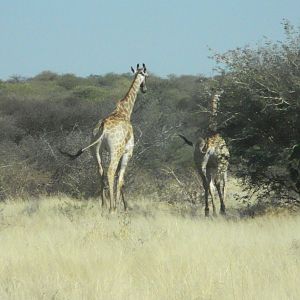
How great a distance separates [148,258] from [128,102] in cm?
680

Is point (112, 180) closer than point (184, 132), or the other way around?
point (112, 180)

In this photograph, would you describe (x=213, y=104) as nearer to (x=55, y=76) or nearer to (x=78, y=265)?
(x=78, y=265)

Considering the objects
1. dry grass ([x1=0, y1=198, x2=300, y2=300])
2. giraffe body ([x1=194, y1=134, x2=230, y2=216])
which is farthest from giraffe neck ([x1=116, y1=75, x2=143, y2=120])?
dry grass ([x1=0, y1=198, x2=300, y2=300])

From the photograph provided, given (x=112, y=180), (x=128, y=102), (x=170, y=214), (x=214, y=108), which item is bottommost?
(x=170, y=214)

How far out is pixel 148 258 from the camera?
7.70 metres

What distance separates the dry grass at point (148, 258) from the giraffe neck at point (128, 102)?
300cm

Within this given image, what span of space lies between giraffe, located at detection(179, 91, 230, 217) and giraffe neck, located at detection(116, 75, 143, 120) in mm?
1213

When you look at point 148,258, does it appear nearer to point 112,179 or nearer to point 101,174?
point 112,179

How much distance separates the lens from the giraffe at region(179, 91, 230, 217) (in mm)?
13055

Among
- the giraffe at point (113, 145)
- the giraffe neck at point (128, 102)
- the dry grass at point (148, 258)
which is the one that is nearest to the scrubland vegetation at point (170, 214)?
the dry grass at point (148, 258)

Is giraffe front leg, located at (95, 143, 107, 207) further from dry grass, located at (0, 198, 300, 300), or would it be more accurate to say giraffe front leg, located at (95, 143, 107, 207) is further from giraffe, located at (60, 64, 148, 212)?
dry grass, located at (0, 198, 300, 300)

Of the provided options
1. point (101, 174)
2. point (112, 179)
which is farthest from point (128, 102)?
point (112, 179)

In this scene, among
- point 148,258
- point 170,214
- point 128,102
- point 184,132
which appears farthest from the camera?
point 184,132

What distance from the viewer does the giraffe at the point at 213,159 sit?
42.8 feet
